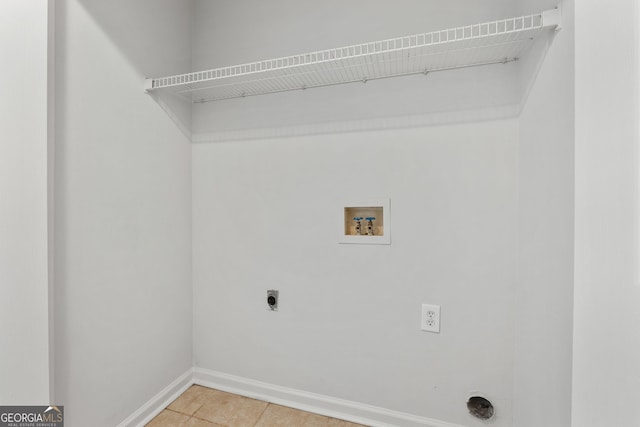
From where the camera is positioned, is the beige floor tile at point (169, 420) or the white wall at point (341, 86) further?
the beige floor tile at point (169, 420)

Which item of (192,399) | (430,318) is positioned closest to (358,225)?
(430,318)

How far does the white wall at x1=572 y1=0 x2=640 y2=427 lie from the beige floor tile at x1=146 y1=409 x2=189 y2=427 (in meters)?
1.59

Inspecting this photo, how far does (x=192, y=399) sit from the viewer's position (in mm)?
1608

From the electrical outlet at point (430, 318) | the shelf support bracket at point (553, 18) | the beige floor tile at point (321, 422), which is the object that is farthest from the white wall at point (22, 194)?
the shelf support bracket at point (553, 18)

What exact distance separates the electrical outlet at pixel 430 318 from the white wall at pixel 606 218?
561 mm

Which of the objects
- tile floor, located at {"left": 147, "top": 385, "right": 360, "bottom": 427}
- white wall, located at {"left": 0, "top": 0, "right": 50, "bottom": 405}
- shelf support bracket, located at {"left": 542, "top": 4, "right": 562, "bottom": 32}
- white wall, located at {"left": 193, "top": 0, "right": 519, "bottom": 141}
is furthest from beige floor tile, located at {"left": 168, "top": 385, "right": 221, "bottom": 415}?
shelf support bracket, located at {"left": 542, "top": 4, "right": 562, "bottom": 32}

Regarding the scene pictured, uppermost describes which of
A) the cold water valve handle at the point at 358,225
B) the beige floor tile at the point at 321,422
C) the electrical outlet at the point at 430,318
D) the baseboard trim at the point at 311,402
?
the cold water valve handle at the point at 358,225

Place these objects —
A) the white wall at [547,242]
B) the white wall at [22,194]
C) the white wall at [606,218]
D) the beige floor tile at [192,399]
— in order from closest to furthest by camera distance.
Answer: the white wall at [606,218] < the white wall at [547,242] < the white wall at [22,194] < the beige floor tile at [192,399]

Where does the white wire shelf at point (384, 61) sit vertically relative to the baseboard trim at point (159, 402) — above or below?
above

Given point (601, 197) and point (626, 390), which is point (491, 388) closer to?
point (626, 390)

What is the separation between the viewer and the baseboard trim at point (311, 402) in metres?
1.40

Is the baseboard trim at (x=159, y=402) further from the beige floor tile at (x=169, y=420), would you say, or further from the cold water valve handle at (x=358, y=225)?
the cold water valve handle at (x=358, y=225)

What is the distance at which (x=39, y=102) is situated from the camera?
1.03 meters

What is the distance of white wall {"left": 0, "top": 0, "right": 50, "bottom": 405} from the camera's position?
1.02 metres
